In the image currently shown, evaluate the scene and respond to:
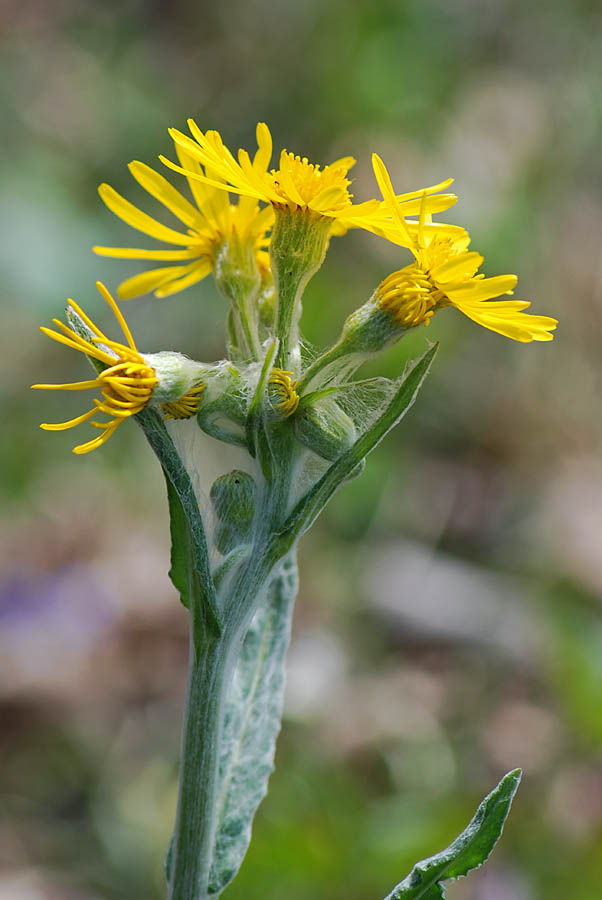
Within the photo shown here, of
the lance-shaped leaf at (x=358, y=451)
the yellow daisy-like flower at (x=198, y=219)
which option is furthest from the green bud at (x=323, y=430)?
the yellow daisy-like flower at (x=198, y=219)

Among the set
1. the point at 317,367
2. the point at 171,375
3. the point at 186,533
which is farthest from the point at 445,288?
the point at 186,533

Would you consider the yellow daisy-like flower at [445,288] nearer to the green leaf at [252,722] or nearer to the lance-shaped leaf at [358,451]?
the lance-shaped leaf at [358,451]

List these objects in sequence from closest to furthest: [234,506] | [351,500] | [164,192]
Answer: [234,506] < [164,192] < [351,500]

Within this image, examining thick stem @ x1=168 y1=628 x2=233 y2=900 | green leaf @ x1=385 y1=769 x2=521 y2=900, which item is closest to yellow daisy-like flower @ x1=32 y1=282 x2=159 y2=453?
thick stem @ x1=168 y1=628 x2=233 y2=900

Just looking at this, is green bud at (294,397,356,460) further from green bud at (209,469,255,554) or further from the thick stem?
Result: the thick stem

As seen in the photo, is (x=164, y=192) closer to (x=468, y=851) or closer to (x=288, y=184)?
(x=288, y=184)

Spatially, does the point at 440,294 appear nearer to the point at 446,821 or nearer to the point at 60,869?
the point at 446,821

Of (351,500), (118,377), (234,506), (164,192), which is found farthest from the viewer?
(351,500)

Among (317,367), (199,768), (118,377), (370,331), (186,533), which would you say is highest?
(370,331)
